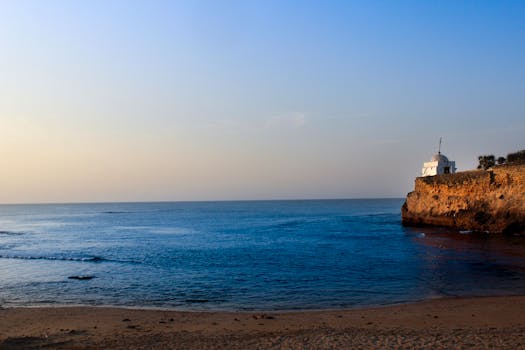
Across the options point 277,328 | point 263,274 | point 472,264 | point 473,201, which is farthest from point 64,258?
point 473,201

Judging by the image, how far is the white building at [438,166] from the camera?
62619 millimetres

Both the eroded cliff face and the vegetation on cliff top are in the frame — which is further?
the vegetation on cliff top

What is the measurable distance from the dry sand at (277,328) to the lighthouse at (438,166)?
50048mm

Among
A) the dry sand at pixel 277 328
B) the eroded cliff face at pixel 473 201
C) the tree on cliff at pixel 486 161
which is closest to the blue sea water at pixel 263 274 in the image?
the dry sand at pixel 277 328

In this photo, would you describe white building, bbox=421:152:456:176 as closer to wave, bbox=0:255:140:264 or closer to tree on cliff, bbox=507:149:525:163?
tree on cliff, bbox=507:149:525:163

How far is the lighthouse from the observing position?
62616mm

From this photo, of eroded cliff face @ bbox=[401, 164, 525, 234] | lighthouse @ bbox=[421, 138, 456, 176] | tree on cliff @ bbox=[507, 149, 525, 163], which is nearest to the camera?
eroded cliff face @ bbox=[401, 164, 525, 234]

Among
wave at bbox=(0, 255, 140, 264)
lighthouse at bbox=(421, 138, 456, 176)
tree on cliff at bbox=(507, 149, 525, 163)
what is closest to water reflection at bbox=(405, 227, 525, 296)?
tree on cliff at bbox=(507, 149, 525, 163)

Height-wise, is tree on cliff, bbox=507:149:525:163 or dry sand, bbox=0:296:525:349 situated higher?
tree on cliff, bbox=507:149:525:163

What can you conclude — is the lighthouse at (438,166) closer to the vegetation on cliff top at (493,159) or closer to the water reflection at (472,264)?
the vegetation on cliff top at (493,159)

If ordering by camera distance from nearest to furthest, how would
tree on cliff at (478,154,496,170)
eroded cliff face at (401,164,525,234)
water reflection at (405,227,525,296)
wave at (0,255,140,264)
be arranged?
water reflection at (405,227,525,296), wave at (0,255,140,264), eroded cliff face at (401,164,525,234), tree on cliff at (478,154,496,170)

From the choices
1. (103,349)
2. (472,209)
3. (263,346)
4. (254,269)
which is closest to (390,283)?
(254,269)

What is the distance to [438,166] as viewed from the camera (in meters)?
62.5

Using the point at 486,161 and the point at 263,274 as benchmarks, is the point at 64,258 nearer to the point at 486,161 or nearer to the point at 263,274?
the point at 263,274
